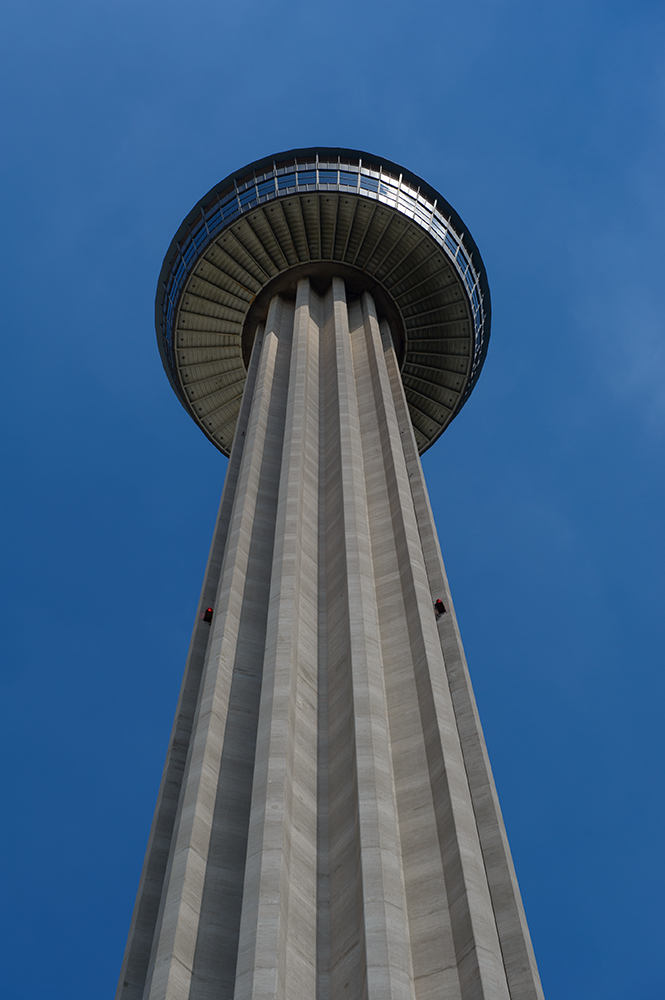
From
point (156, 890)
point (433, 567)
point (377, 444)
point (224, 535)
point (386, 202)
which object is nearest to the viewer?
point (156, 890)

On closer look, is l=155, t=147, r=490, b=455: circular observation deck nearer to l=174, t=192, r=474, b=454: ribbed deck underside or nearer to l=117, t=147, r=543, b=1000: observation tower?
l=174, t=192, r=474, b=454: ribbed deck underside

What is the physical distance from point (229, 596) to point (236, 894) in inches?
290

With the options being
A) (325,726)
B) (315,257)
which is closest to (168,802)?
(325,726)

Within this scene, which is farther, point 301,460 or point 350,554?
point 301,460

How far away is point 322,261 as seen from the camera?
129ft

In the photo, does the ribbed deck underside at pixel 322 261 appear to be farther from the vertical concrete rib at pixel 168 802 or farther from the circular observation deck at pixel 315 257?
the vertical concrete rib at pixel 168 802

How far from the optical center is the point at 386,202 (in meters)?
38.4

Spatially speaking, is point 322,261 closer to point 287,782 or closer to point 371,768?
point 371,768

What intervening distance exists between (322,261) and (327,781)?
2727cm

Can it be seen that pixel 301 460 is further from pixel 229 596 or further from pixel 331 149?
pixel 331 149

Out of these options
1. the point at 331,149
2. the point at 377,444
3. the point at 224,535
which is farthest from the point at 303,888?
the point at 331,149

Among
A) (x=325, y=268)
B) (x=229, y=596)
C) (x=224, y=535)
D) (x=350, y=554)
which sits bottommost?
(x=229, y=596)

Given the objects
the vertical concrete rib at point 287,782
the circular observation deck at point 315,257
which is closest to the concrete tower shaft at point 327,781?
the vertical concrete rib at point 287,782

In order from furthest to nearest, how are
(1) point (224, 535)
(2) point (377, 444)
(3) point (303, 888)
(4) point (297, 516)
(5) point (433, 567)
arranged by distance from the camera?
(2) point (377, 444), (1) point (224, 535), (5) point (433, 567), (4) point (297, 516), (3) point (303, 888)
